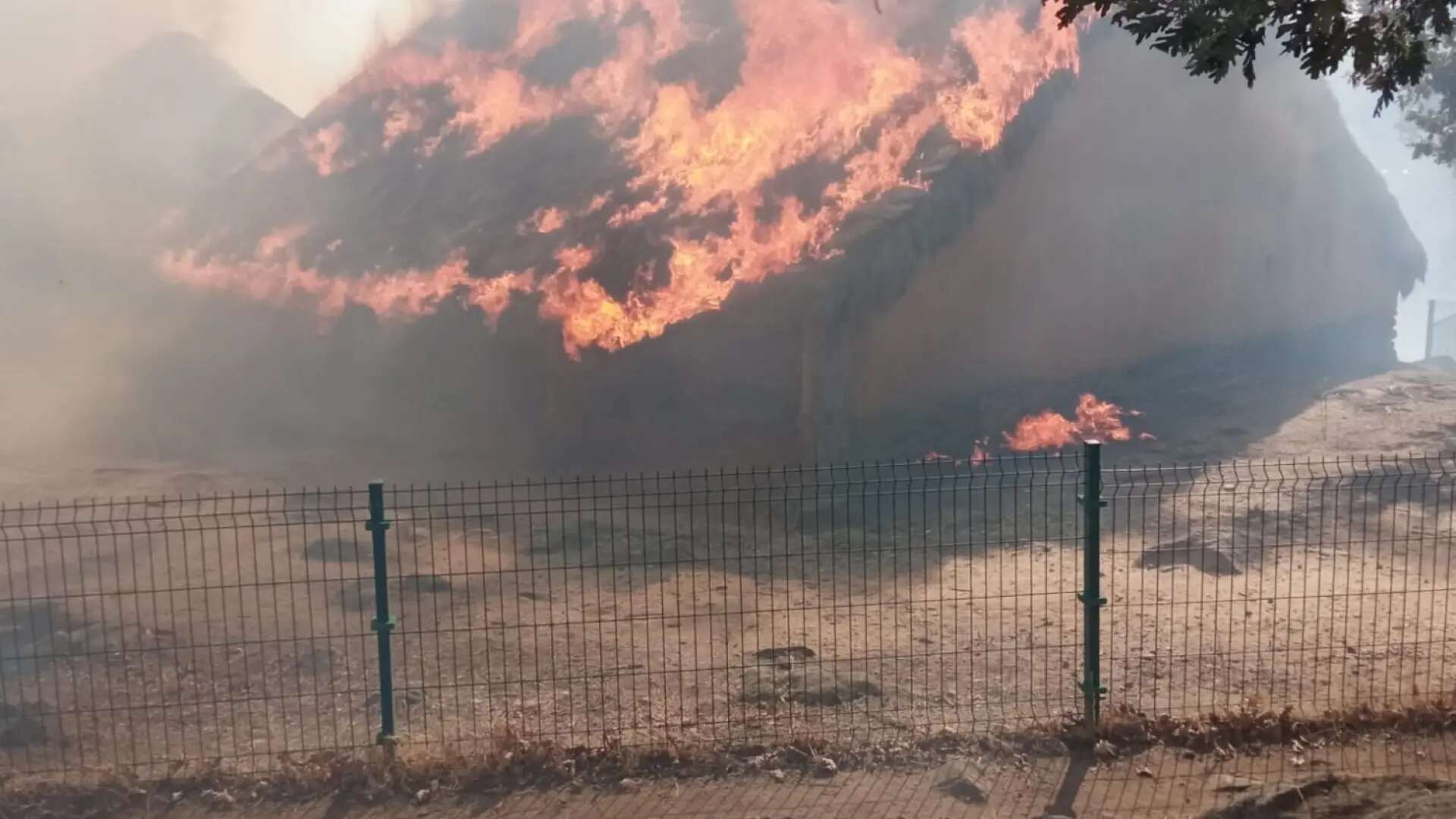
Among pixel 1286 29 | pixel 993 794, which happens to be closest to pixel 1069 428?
pixel 993 794

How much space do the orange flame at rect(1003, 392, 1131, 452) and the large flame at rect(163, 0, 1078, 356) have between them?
4.55 m

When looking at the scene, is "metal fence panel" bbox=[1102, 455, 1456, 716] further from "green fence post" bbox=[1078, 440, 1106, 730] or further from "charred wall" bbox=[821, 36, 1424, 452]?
"charred wall" bbox=[821, 36, 1424, 452]

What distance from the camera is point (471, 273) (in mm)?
19344

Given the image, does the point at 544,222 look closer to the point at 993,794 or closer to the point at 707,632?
the point at 707,632

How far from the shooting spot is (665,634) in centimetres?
959

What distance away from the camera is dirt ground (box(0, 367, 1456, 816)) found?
7.26 metres

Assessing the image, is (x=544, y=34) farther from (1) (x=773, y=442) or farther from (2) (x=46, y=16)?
(2) (x=46, y=16)

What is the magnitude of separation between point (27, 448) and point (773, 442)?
12586mm

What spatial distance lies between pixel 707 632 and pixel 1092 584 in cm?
402

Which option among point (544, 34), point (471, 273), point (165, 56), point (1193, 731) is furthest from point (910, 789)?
point (165, 56)

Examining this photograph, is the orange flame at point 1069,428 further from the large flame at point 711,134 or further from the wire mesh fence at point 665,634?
the large flame at point 711,134

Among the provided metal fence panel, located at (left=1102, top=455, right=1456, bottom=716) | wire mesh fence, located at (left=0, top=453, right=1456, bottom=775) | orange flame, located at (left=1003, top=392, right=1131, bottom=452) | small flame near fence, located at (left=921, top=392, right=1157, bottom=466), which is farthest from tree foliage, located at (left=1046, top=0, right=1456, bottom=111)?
orange flame, located at (left=1003, top=392, right=1131, bottom=452)

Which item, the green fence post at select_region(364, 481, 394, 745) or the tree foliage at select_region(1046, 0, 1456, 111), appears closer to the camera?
the tree foliage at select_region(1046, 0, 1456, 111)

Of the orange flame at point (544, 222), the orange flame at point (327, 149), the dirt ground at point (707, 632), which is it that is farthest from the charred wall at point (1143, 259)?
the orange flame at point (327, 149)
